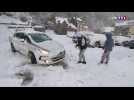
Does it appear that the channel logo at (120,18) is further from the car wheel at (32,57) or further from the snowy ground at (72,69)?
the car wheel at (32,57)

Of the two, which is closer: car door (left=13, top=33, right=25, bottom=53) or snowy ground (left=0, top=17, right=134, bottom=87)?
snowy ground (left=0, top=17, right=134, bottom=87)

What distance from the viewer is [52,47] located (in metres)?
2.92

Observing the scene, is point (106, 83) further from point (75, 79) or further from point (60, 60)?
point (60, 60)

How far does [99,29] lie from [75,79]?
0.91 metres

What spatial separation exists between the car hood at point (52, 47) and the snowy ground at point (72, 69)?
71 mm

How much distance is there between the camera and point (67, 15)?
290cm

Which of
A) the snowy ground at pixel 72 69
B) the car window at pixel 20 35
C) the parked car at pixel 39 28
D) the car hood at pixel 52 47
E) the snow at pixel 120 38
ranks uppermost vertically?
the parked car at pixel 39 28

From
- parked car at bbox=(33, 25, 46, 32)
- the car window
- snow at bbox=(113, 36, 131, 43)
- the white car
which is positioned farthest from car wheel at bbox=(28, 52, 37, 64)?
snow at bbox=(113, 36, 131, 43)

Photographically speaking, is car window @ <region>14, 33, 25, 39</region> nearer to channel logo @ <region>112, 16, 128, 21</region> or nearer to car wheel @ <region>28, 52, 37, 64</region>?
car wheel @ <region>28, 52, 37, 64</region>

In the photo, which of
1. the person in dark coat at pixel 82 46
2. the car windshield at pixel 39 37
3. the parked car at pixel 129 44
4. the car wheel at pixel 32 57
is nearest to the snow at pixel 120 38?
the parked car at pixel 129 44

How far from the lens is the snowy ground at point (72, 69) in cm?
284

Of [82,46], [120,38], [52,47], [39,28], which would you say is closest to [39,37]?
[39,28]

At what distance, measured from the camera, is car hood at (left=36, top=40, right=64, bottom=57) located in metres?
2.91
